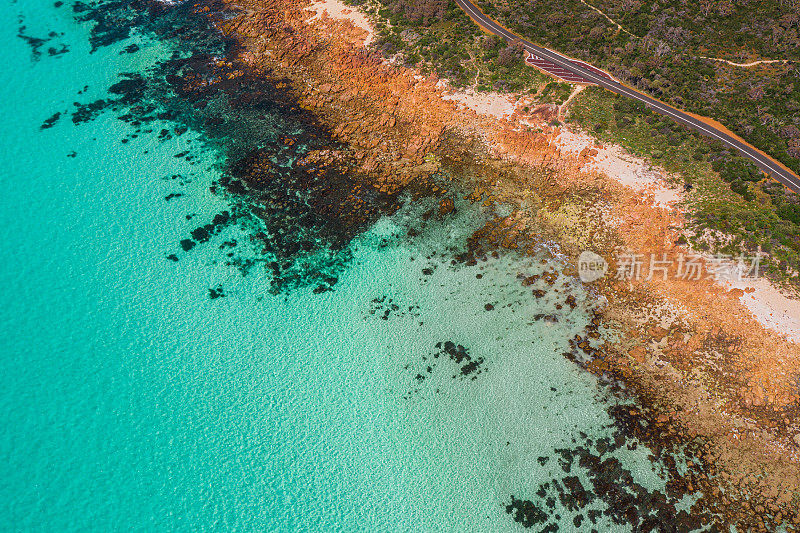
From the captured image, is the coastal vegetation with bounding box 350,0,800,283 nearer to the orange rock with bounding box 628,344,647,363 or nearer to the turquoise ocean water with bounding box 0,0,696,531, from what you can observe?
the orange rock with bounding box 628,344,647,363

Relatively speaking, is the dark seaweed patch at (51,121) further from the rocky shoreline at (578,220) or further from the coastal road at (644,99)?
the coastal road at (644,99)

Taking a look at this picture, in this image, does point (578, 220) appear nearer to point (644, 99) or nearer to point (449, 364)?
point (449, 364)

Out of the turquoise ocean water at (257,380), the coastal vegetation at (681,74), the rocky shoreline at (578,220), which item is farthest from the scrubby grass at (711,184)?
the turquoise ocean water at (257,380)

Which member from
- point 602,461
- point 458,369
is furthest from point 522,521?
point 458,369

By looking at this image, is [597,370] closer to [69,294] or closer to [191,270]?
[191,270]

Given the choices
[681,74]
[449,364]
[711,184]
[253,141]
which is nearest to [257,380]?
[449,364]
